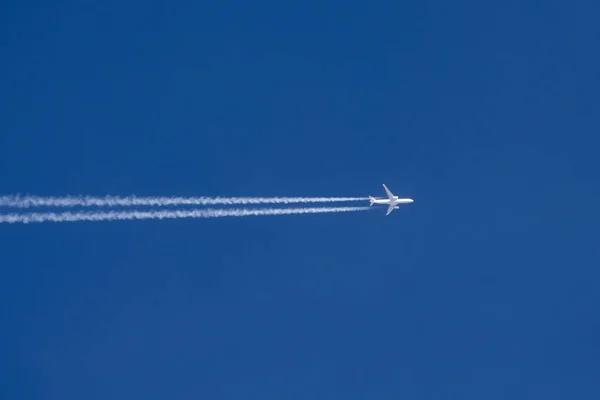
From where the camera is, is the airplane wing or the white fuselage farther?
the white fuselage

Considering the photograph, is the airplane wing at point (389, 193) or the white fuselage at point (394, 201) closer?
the airplane wing at point (389, 193)

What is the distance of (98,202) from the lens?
81688mm

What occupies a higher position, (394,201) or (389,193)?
(389,193)

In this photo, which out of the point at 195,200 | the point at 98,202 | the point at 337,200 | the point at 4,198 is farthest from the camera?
the point at 337,200

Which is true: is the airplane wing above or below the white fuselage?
above

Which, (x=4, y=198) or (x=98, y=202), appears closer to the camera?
(x=4, y=198)

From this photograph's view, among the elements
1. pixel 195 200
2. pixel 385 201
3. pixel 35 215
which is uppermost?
pixel 385 201

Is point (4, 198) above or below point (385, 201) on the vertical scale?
below

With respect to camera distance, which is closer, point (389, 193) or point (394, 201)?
point (389, 193)

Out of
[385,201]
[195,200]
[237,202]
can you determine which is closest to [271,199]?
[237,202]

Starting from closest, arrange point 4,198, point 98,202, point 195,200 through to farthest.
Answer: point 4,198 < point 98,202 < point 195,200

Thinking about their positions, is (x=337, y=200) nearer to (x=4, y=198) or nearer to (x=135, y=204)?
(x=135, y=204)

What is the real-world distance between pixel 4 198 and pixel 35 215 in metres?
3.41

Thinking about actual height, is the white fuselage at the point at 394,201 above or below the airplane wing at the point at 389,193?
below
